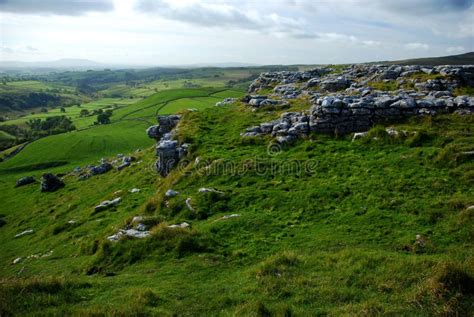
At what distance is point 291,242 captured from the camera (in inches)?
724

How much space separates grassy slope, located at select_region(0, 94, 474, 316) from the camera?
12.6 metres

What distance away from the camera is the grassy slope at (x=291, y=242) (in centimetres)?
1261

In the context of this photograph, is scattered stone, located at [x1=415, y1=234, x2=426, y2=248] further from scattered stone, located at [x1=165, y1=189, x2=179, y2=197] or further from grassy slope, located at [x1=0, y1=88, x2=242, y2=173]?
grassy slope, located at [x1=0, y1=88, x2=242, y2=173]

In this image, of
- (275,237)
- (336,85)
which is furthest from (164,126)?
(275,237)

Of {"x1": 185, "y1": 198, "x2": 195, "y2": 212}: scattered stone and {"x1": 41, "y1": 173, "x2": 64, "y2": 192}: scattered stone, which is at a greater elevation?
{"x1": 185, "y1": 198, "x2": 195, "y2": 212}: scattered stone

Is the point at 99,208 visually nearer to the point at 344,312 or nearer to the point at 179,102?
the point at 344,312

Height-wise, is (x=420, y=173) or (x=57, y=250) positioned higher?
(x=420, y=173)

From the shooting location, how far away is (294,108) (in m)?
40.4

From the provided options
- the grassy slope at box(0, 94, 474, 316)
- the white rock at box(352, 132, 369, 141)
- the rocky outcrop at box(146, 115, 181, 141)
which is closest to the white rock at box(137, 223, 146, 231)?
the grassy slope at box(0, 94, 474, 316)

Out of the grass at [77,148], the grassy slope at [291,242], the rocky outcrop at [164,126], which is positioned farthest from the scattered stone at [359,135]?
the grass at [77,148]

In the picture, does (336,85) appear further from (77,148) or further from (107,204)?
(77,148)

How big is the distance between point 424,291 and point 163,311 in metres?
9.52

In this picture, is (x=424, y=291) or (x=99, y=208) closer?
(x=424, y=291)

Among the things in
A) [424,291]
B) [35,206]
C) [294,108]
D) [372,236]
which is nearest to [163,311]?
[424,291]
